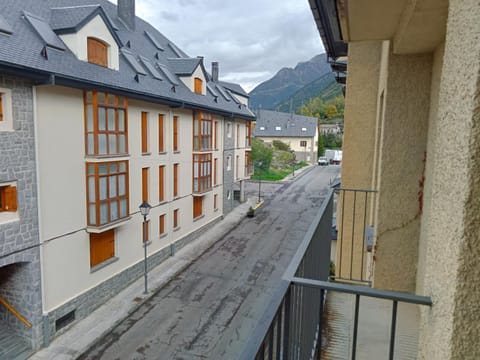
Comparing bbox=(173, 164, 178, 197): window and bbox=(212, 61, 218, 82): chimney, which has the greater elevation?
bbox=(212, 61, 218, 82): chimney

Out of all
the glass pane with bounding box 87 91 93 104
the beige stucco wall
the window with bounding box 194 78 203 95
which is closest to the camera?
the beige stucco wall

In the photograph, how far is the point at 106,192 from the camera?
1101 centimetres

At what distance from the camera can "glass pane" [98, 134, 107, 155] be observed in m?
10.6

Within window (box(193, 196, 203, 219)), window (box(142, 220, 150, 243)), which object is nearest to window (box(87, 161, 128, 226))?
window (box(142, 220, 150, 243))

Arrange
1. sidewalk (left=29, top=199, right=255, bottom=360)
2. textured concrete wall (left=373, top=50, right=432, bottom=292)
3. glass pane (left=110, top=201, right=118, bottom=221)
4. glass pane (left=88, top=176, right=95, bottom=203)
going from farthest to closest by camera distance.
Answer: glass pane (left=110, top=201, right=118, bottom=221)
glass pane (left=88, top=176, right=95, bottom=203)
sidewalk (left=29, top=199, right=255, bottom=360)
textured concrete wall (left=373, top=50, right=432, bottom=292)

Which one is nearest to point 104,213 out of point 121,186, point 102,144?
point 121,186

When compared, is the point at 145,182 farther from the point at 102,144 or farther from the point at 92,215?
the point at 92,215

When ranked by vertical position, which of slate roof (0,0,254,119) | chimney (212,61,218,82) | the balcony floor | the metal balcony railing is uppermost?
chimney (212,61,218,82)

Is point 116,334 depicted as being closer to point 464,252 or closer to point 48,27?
point 48,27

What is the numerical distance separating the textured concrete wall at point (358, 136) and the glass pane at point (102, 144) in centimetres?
739

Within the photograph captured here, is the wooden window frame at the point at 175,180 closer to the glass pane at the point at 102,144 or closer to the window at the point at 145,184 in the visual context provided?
the window at the point at 145,184

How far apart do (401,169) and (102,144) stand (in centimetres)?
931

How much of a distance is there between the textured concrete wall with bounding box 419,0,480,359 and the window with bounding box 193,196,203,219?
17.3m

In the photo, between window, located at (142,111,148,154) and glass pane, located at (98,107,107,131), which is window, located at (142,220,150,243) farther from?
glass pane, located at (98,107,107,131)
